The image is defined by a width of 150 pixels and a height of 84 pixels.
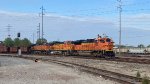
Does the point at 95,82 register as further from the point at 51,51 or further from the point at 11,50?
the point at 11,50

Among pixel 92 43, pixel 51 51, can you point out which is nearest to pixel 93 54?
pixel 92 43

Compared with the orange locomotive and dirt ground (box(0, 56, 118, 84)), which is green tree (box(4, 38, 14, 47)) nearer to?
the orange locomotive

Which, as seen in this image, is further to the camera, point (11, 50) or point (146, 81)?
point (11, 50)

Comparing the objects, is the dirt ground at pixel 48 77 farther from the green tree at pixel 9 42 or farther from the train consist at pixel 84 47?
the green tree at pixel 9 42

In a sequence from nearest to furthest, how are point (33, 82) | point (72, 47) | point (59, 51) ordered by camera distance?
1. point (33, 82)
2. point (72, 47)
3. point (59, 51)

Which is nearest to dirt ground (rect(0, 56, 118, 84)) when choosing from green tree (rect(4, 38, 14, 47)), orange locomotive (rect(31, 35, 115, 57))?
orange locomotive (rect(31, 35, 115, 57))

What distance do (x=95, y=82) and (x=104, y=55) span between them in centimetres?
3420

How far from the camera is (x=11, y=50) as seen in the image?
109m

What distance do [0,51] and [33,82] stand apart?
85.8 metres

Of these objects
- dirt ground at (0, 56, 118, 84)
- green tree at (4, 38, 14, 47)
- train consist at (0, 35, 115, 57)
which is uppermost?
green tree at (4, 38, 14, 47)

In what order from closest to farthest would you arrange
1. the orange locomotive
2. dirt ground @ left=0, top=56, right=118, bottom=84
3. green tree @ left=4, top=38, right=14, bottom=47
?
dirt ground @ left=0, top=56, right=118, bottom=84 → the orange locomotive → green tree @ left=4, top=38, right=14, bottom=47

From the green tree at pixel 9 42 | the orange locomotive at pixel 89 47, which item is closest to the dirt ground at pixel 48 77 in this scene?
the orange locomotive at pixel 89 47

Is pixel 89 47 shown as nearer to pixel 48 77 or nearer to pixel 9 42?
pixel 48 77

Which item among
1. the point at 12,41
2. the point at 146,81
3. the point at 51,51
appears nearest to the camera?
the point at 146,81
